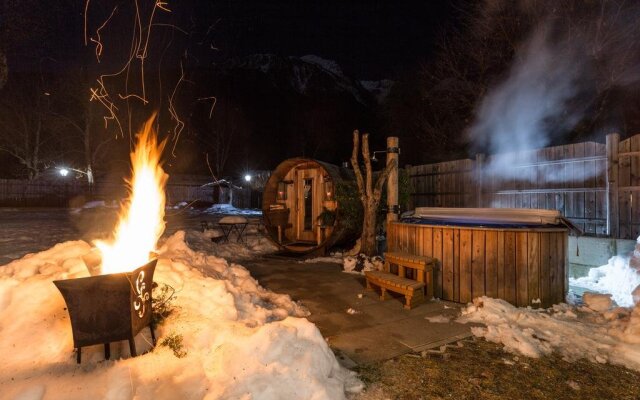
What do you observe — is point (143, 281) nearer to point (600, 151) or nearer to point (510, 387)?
point (510, 387)

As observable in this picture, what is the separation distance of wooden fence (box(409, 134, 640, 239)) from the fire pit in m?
9.77

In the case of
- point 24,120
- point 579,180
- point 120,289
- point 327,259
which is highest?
point 24,120

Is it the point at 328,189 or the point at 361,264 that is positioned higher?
the point at 328,189

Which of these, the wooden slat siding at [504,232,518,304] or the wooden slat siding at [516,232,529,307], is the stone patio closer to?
the wooden slat siding at [504,232,518,304]

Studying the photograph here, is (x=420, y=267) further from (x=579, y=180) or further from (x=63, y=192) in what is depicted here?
(x=63, y=192)

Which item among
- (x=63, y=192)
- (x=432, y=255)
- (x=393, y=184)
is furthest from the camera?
(x=63, y=192)

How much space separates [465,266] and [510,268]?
663 mm

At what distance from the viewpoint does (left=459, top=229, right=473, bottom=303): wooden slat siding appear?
5.96 m

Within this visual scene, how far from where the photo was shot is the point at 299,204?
495 inches

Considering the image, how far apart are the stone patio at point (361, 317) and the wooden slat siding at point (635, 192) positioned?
527 cm

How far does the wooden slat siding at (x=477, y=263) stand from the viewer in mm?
5871

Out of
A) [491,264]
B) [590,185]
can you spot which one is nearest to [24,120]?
[491,264]

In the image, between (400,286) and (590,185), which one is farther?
(590,185)

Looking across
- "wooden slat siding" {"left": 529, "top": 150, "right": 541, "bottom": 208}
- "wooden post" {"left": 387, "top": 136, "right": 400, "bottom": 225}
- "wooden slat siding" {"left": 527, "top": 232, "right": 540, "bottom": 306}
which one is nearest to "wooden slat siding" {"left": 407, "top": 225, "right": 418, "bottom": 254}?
"wooden post" {"left": 387, "top": 136, "right": 400, "bottom": 225}
